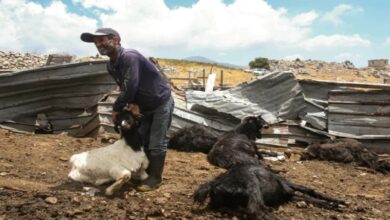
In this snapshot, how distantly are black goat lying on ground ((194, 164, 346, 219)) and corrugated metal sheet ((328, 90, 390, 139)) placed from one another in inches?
197

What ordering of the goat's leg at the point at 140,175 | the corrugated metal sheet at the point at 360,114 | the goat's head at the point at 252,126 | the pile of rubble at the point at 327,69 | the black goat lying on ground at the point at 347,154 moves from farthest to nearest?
the pile of rubble at the point at 327,69 → the corrugated metal sheet at the point at 360,114 → the goat's head at the point at 252,126 → the black goat lying on ground at the point at 347,154 → the goat's leg at the point at 140,175

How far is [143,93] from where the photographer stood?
553cm

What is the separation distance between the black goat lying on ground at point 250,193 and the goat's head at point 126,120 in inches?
42.5

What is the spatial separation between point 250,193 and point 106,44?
2284 millimetres

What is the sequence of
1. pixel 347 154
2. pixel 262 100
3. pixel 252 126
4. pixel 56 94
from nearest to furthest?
pixel 347 154 → pixel 252 126 → pixel 56 94 → pixel 262 100

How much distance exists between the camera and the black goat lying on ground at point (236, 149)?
753 centimetres

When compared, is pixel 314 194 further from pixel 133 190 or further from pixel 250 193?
pixel 133 190

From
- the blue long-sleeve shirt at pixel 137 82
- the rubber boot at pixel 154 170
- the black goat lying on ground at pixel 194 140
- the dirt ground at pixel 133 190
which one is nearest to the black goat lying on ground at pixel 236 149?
the dirt ground at pixel 133 190

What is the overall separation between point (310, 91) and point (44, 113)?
20.3 feet

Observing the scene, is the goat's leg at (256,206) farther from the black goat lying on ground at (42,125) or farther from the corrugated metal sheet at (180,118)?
the black goat lying on ground at (42,125)

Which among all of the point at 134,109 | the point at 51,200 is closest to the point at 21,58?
the point at 134,109

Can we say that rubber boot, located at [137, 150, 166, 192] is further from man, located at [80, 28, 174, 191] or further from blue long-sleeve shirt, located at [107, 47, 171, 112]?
blue long-sleeve shirt, located at [107, 47, 171, 112]

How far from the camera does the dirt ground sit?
467 cm

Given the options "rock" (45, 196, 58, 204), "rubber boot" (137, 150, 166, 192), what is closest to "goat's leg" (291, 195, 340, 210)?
"rubber boot" (137, 150, 166, 192)
